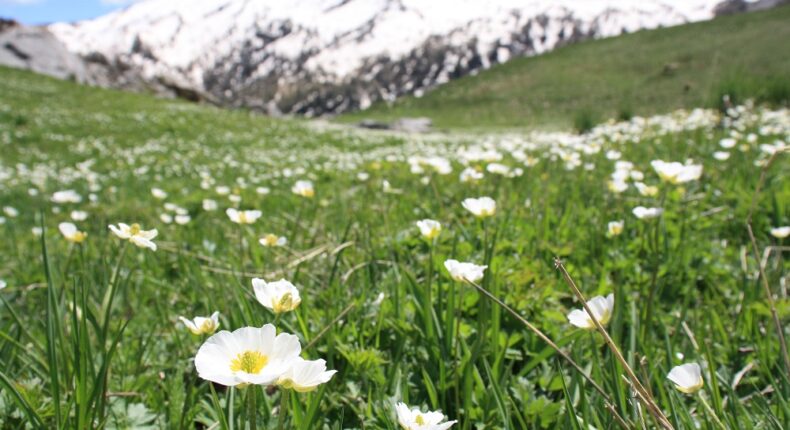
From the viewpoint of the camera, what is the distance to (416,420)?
924mm

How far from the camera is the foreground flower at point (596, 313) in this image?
1065mm

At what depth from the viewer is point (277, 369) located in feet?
2.39

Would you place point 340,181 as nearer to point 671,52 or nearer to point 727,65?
point 727,65

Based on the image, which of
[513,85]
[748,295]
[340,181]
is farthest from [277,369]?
[513,85]

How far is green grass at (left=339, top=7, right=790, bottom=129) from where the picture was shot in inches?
1081

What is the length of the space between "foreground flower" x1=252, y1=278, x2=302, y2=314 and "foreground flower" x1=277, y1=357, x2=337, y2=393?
19cm

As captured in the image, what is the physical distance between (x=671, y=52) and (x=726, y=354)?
40274 mm

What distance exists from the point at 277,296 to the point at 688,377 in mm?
779

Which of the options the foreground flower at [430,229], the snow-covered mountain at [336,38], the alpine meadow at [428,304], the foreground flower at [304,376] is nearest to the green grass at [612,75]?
the alpine meadow at [428,304]

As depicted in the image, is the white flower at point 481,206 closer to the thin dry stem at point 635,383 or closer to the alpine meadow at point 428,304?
the alpine meadow at point 428,304

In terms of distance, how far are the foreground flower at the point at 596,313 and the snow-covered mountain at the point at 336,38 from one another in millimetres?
101186

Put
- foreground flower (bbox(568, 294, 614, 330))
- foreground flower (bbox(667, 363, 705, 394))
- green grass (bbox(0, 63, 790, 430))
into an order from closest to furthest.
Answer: foreground flower (bbox(667, 363, 705, 394)), foreground flower (bbox(568, 294, 614, 330)), green grass (bbox(0, 63, 790, 430))

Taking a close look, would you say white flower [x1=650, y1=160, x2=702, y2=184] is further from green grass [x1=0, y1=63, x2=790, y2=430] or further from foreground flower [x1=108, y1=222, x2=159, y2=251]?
foreground flower [x1=108, y1=222, x2=159, y2=251]

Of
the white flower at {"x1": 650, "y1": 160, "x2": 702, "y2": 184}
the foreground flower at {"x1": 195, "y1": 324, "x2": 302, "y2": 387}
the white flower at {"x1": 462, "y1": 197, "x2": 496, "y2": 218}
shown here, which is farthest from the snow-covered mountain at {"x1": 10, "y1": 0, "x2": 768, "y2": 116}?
the foreground flower at {"x1": 195, "y1": 324, "x2": 302, "y2": 387}
